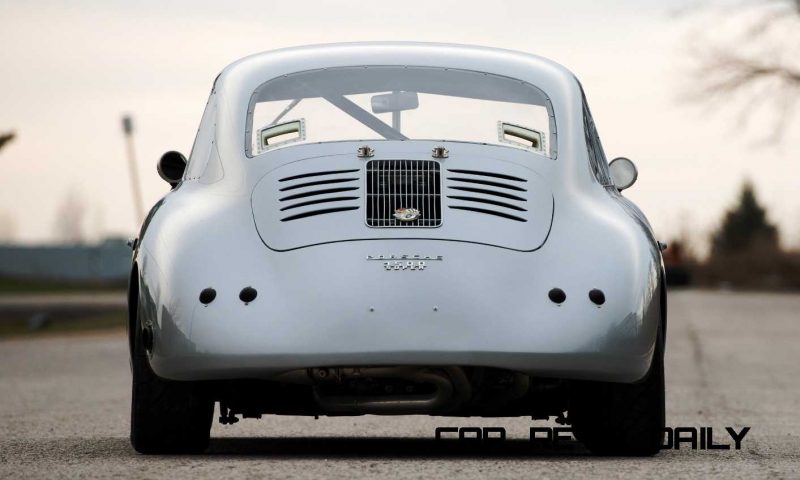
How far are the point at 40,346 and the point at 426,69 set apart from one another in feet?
43.6

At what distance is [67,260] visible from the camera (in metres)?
91.3

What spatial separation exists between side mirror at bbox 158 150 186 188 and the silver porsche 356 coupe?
0.33 meters

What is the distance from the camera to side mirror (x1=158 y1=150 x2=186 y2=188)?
6684mm

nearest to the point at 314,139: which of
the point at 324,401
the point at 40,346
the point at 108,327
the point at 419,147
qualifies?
the point at 419,147

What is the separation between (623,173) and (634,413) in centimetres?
121

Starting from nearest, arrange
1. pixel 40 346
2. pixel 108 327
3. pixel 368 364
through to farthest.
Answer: pixel 368 364
pixel 40 346
pixel 108 327

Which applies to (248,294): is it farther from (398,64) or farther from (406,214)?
(398,64)

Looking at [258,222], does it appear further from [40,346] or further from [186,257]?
[40,346]

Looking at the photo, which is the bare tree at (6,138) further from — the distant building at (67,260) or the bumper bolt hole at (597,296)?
the distant building at (67,260)

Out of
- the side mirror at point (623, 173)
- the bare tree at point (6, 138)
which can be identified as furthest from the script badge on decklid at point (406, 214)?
the bare tree at point (6, 138)

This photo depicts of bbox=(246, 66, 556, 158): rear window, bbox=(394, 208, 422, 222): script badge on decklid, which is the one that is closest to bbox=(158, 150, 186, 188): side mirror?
bbox=(246, 66, 556, 158): rear window

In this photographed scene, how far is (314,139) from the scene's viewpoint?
602 centimetres

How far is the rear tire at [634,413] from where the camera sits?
587cm

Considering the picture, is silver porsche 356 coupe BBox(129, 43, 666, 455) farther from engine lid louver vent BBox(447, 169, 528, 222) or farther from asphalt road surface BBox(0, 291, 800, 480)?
asphalt road surface BBox(0, 291, 800, 480)
